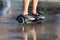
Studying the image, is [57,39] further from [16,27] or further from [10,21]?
[10,21]

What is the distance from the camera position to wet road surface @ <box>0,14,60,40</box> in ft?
13.6

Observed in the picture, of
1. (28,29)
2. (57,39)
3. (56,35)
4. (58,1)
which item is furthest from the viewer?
(58,1)

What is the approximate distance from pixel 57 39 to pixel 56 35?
305mm

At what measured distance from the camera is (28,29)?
183 inches

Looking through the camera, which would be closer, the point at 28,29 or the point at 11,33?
the point at 11,33

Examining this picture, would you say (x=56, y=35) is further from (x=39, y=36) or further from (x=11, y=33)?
(x=11, y=33)

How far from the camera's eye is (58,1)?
28.6 feet

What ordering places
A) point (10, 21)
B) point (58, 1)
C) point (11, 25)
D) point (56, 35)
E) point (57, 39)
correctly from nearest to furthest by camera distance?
point (57, 39), point (56, 35), point (11, 25), point (10, 21), point (58, 1)

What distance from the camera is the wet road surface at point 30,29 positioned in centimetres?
414

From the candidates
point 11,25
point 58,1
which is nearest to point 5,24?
point 11,25

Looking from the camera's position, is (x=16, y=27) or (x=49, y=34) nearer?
(x=49, y=34)

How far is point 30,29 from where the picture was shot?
4.66 m

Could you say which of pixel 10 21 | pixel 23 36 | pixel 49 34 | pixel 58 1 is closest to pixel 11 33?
pixel 23 36

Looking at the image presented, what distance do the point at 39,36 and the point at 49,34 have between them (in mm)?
240
